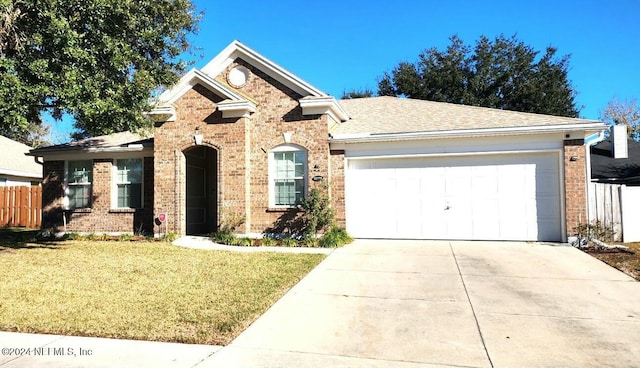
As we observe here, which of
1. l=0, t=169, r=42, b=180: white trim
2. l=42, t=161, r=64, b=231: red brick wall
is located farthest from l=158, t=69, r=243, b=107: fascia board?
l=0, t=169, r=42, b=180: white trim

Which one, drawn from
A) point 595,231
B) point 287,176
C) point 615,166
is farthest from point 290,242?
point 615,166

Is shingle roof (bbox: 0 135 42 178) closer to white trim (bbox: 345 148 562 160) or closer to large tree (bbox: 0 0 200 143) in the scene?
large tree (bbox: 0 0 200 143)

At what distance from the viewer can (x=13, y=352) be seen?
177 inches

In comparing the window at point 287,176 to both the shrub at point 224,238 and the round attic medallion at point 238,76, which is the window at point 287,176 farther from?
the round attic medallion at point 238,76

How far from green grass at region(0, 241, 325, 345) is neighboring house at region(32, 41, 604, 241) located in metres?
3.24

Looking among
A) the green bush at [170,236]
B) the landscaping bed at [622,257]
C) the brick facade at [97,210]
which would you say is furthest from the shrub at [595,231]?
the brick facade at [97,210]

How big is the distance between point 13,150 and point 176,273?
25.0m

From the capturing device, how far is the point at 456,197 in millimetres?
12508

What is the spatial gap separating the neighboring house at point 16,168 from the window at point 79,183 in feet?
33.0

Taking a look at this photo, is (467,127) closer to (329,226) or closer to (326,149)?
(326,149)

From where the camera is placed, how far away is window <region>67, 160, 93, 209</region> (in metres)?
15.4

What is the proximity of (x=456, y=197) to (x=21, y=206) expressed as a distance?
2041cm

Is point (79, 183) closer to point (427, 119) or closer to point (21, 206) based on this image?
point (21, 206)

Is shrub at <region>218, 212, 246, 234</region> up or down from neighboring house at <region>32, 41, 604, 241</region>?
down
